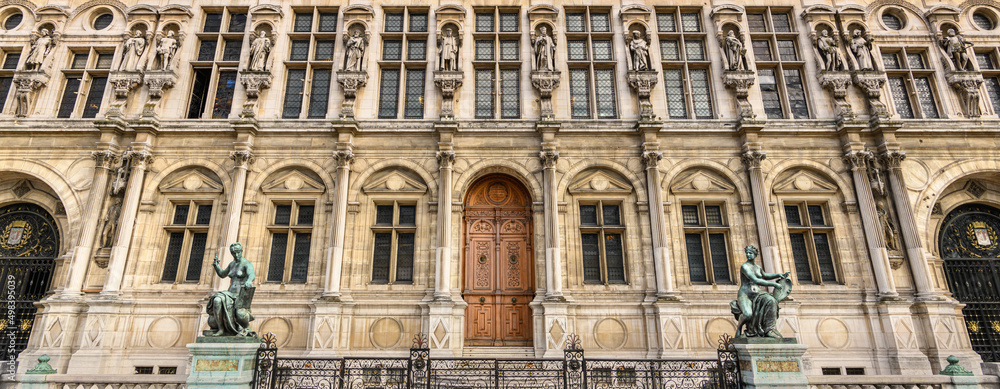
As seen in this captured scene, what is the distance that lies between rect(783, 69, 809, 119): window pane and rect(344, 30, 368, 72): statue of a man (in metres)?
13.7

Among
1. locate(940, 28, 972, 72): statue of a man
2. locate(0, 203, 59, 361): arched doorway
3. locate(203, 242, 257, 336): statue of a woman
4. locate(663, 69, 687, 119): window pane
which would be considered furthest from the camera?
locate(940, 28, 972, 72): statue of a man

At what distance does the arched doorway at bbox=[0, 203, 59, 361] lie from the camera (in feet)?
47.7

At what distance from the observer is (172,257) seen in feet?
47.6

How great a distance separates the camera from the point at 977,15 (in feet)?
57.1

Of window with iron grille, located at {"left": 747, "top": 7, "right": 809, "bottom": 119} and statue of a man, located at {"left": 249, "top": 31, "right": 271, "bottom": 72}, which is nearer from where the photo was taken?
statue of a man, located at {"left": 249, "top": 31, "right": 271, "bottom": 72}

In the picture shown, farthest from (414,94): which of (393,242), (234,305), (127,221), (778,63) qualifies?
(778,63)

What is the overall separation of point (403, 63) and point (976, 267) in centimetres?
1860

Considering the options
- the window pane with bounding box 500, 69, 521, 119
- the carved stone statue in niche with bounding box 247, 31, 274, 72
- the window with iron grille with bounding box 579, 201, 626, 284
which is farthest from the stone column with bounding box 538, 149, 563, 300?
the carved stone statue in niche with bounding box 247, 31, 274, 72

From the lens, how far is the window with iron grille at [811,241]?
14.2 meters

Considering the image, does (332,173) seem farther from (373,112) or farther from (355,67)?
(355,67)

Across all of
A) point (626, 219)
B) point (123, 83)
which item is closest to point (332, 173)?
point (123, 83)

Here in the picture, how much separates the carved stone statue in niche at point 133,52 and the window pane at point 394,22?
7.82 m

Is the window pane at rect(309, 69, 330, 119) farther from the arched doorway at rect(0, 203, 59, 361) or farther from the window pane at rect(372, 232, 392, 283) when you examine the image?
the arched doorway at rect(0, 203, 59, 361)

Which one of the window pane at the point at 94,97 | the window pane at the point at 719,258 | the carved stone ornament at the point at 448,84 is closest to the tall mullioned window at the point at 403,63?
the carved stone ornament at the point at 448,84
